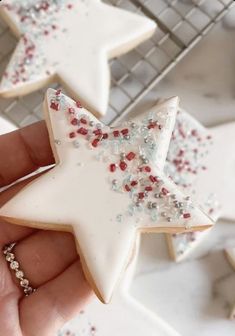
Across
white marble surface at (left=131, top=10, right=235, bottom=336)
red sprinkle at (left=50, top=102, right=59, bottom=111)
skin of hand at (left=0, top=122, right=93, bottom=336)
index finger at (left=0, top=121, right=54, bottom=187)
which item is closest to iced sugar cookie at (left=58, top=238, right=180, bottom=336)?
white marble surface at (left=131, top=10, right=235, bottom=336)

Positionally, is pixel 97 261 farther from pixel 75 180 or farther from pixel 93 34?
pixel 93 34

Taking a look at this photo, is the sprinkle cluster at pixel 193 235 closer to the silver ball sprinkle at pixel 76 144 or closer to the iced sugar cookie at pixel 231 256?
the iced sugar cookie at pixel 231 256

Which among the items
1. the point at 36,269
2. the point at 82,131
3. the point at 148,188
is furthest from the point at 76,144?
the point at 36,269

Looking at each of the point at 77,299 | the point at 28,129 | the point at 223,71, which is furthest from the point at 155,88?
the point at 77,299

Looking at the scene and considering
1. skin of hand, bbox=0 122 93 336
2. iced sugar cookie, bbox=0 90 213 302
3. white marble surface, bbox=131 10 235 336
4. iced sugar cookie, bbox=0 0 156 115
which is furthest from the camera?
white marble surface, bbox=131 10 235 336

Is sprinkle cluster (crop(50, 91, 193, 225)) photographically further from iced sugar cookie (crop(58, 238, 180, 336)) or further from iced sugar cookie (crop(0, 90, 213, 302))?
iced sugar cookie (crop(58, 238, 180, 336))
